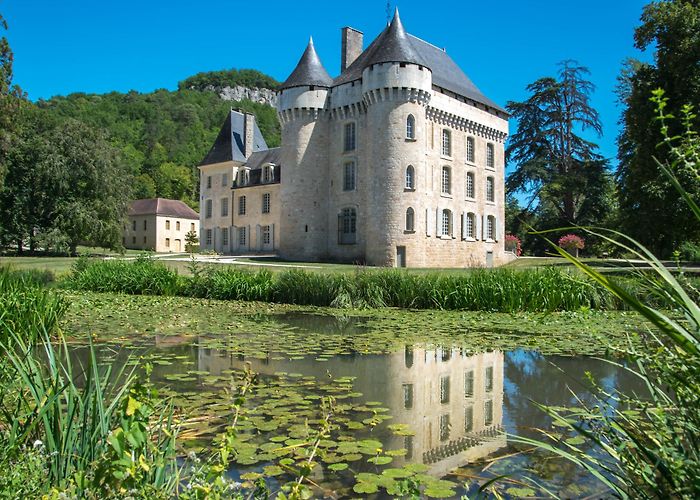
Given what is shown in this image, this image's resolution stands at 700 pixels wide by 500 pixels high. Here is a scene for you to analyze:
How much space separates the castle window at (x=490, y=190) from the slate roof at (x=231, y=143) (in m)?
18.1

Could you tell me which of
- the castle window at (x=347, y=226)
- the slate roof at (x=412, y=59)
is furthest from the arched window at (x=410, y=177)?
the slate roof at (x=412, y=59)

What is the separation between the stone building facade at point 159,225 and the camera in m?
65.1

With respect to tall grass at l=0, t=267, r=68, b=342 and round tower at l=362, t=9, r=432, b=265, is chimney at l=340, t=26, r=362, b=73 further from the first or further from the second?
tall grass at l=0, t=267, r=68, b=342

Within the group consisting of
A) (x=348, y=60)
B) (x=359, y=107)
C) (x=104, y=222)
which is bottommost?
(x=104, y=222)

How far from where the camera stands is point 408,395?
229 inches

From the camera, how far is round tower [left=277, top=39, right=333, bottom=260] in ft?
114

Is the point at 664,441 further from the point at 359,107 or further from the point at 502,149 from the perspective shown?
the point at 502,149

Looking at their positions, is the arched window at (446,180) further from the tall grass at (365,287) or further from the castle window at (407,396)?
the castle window at (407,396)

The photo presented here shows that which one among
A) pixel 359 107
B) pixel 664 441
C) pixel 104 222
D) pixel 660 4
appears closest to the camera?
pixel 664 441

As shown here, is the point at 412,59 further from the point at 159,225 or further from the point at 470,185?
the point at 159,225

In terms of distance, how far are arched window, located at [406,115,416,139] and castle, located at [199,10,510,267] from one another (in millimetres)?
52

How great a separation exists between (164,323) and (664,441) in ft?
30.2

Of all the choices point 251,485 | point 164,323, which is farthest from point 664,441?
point 164,323

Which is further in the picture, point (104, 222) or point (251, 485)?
point (104, 222)
